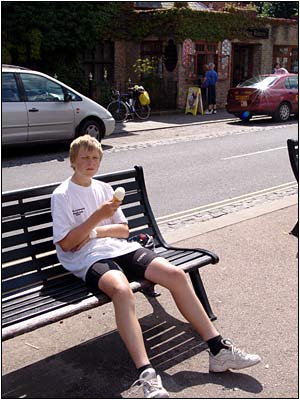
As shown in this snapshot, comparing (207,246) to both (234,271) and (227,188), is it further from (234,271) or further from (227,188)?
(227,188)

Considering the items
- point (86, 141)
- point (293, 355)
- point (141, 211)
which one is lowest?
point (293, 355)

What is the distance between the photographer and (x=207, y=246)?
5.52m

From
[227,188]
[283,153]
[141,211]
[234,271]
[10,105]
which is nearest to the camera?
[141,211]

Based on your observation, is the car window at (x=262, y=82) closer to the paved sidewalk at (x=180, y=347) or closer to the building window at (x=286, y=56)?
the building window at (x=286, y=56)

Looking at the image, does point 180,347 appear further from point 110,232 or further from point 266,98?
point 266,98

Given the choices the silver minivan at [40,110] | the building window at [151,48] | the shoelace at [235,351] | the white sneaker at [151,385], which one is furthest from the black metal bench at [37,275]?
the building window at [151,48]

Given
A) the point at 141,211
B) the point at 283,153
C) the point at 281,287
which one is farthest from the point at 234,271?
the point at 283,153

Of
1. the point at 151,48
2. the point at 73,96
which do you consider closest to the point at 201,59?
the point at 151,48

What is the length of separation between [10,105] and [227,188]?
530cm

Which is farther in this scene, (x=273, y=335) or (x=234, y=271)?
(x=234, y=271)

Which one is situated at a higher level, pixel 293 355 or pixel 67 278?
pixel 67 278

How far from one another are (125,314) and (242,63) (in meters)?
25.5

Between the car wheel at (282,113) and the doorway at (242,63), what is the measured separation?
7.62 metres

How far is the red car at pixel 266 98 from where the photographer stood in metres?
18.5
